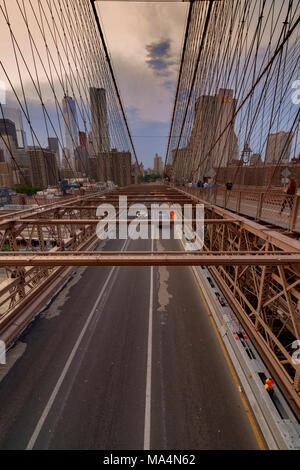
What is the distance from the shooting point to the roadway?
241 inches

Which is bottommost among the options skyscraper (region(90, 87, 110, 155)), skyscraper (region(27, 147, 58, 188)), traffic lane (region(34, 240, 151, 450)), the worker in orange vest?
traffic lane (region(34, 240, 151, 450))

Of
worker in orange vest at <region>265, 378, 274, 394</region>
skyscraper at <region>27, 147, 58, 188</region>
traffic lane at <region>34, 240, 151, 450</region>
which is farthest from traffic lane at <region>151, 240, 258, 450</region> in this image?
skyscraper at <region>27, 147, 58, 188</region>

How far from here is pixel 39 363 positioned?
855 centimetres

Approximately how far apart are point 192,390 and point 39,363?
6022 millimetres

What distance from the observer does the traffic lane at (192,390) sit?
6.02 m

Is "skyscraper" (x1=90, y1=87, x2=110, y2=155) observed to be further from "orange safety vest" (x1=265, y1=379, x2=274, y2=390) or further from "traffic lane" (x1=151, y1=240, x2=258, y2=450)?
"orange safety vest" (x1=265, y1=379, x2=274, y2=390)

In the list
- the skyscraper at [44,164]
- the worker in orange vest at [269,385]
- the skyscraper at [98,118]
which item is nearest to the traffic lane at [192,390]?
the worker in orange vest at [269,385]

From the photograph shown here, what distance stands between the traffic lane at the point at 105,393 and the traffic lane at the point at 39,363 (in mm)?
602

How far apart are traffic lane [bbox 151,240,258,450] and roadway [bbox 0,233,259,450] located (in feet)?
0.09

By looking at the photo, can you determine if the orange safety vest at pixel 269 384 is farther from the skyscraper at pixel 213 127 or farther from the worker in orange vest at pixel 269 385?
the skyscraper at pixel 213 127

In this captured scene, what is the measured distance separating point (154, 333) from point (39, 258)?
693cm

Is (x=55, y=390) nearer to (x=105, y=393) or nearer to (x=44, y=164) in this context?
(x=105, y=393)
